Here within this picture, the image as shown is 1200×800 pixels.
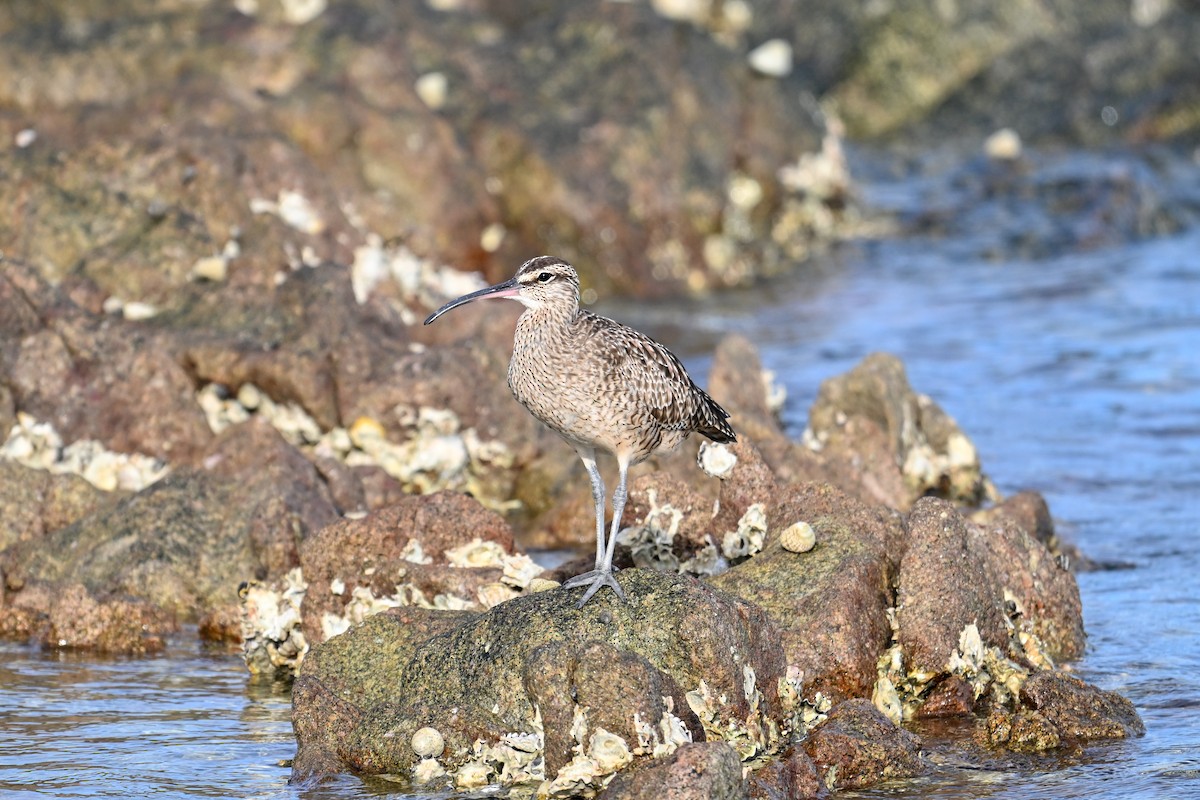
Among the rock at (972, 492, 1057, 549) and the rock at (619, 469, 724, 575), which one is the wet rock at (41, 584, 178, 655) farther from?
the rock at (972, 492, 1057, 549)

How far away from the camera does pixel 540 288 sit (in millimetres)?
7930

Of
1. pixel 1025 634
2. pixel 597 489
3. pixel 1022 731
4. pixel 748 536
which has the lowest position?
pixel 1022 731

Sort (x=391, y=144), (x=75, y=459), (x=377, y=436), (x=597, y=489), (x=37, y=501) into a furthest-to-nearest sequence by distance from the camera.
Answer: (x=391, y=144) < (x=377, y=436) < (x=75, y=459) < (x=37, y=501) < (x=597, y=489)

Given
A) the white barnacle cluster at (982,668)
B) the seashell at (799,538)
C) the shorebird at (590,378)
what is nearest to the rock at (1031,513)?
the white barnacle cluster at (982,668)

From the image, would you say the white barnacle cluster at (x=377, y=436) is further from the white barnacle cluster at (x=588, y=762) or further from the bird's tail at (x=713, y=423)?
the white barnacle cluster at (x=588, y=762)

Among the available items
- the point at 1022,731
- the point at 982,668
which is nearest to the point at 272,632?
the point at 982,668

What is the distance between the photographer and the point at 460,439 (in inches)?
445

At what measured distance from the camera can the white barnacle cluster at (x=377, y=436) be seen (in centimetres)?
1125

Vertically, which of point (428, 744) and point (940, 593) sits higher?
point (940, 593)

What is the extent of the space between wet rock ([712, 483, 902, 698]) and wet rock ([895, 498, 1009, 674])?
12 cm

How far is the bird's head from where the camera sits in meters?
7.92

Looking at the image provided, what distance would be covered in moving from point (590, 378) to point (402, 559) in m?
1.40

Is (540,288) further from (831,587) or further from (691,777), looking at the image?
(691,777)

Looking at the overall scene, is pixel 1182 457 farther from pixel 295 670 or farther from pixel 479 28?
pixel 479 28
